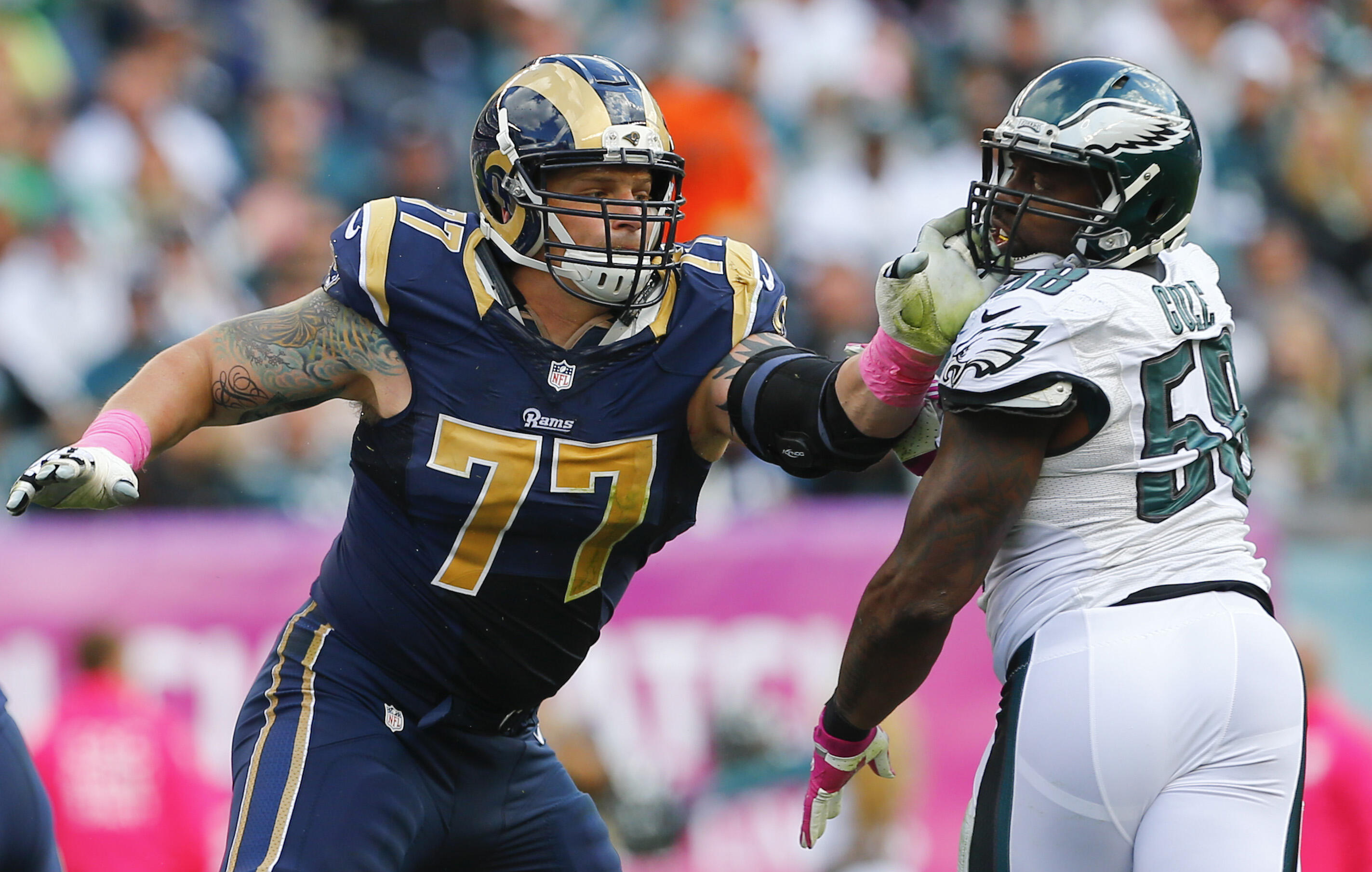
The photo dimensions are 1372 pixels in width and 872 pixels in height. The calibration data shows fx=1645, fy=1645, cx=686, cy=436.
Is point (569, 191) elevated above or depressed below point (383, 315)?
above

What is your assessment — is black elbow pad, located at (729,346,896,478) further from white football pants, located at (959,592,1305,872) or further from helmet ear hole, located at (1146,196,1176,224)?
helmet ear hole, located at (1146,196,1176,224)

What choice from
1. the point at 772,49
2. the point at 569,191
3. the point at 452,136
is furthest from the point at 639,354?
the point at 772,49

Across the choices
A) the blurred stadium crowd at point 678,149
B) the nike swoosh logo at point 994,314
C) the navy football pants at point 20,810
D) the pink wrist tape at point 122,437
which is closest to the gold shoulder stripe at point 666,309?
the nike swoosh logo at point 994,314

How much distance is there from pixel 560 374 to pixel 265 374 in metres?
0.64

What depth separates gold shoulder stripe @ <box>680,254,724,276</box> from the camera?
12.0 ft

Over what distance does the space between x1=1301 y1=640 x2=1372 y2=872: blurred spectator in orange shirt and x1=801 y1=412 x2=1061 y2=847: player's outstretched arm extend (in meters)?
3.22

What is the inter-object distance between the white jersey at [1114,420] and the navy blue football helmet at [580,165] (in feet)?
2.42

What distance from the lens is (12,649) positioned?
619 cm

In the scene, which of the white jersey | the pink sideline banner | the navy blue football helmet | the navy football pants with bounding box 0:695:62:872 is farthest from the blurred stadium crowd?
the white jersey

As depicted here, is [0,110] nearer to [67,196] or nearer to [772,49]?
[67,196]

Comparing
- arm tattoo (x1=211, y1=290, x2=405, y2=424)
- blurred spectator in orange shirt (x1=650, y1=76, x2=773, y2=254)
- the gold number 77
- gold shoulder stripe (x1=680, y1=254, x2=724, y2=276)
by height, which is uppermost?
gold shoulder stripe (x1=680, y1=254, x2=724, y2=276)

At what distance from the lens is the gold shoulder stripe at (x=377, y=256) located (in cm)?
352

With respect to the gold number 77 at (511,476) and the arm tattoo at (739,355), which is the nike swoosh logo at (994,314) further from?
the gold number 77 at (511,476)

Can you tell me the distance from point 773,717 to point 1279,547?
8.32 feet
